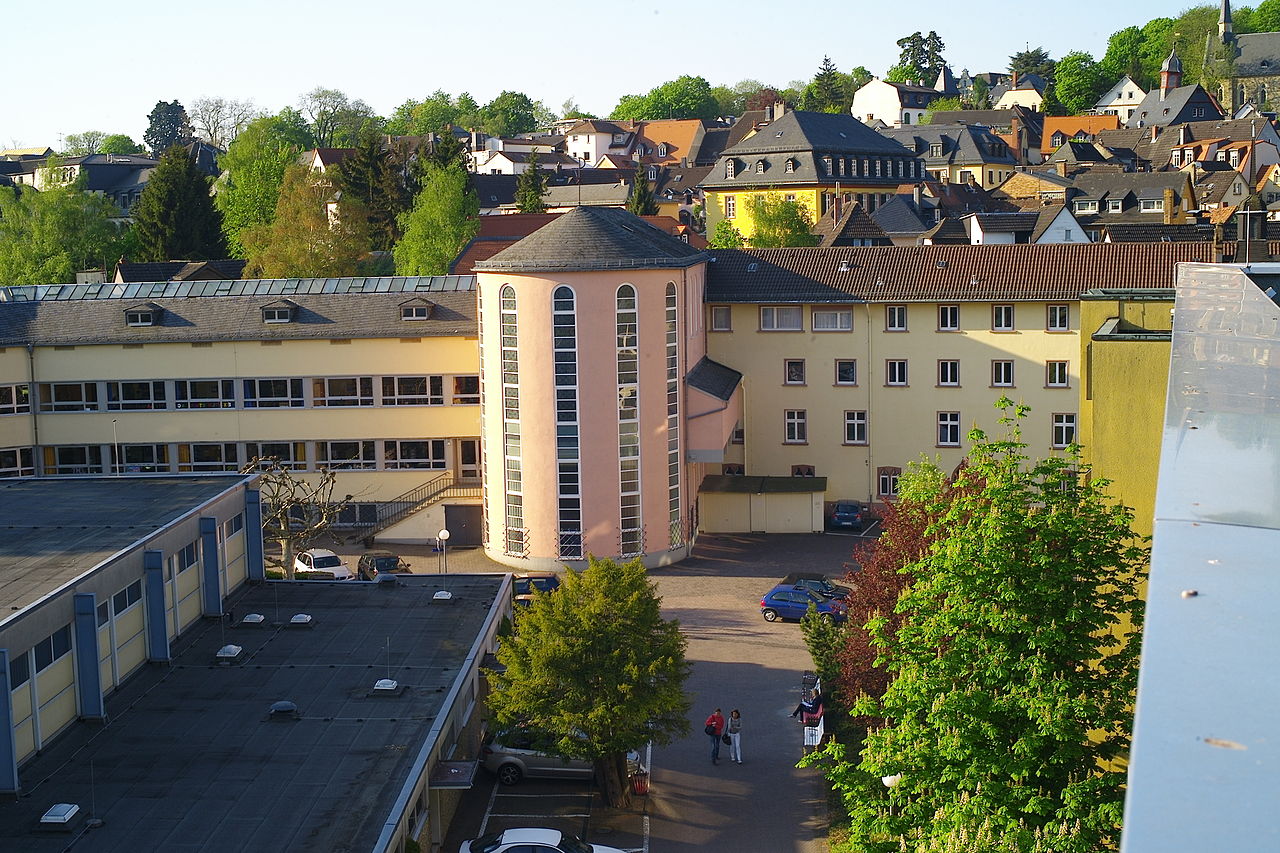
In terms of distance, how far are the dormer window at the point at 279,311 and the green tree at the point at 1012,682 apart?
29.8 meters

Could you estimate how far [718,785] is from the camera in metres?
24.5

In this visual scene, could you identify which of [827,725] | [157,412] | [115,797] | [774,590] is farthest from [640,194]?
[115,797]

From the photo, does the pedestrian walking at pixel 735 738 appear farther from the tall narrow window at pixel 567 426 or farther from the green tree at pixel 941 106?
the green tree at pixel 941 106

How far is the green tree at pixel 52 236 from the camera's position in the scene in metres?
75.8

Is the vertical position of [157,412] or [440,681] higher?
[157,412]

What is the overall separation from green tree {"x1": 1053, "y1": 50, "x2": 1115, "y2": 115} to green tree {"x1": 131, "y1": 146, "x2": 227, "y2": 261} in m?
122

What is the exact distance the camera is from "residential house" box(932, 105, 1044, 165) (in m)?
130

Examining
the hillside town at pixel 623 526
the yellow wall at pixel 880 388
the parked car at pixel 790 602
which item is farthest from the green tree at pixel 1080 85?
the parked car at pixel 790 602

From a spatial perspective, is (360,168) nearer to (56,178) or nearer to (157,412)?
(56,178)

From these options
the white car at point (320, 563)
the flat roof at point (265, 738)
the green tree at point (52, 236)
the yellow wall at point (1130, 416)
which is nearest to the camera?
the yellow wall at point (1130, 416)

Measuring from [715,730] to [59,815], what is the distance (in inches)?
466

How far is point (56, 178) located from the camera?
84.1m

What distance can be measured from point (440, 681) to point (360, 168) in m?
74.5

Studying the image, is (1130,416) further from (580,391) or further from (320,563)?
(320,563)
